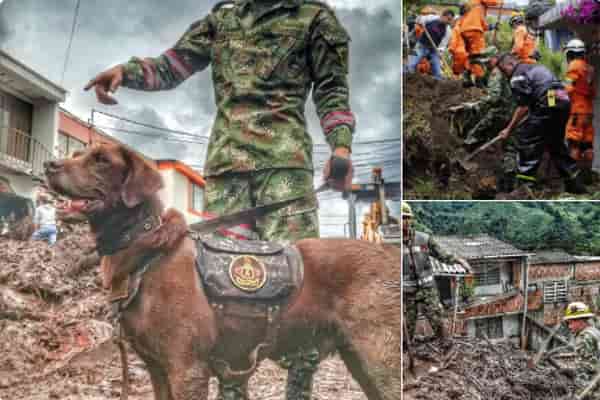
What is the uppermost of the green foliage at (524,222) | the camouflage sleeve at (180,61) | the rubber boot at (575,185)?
the camouflage sleeve at (180,61)

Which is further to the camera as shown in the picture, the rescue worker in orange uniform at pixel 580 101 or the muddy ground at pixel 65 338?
the rescue worker in orange uniform at pixel 580 101

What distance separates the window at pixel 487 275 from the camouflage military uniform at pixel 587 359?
0.91m

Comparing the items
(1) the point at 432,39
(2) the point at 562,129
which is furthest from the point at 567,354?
(1) the point at 432,39

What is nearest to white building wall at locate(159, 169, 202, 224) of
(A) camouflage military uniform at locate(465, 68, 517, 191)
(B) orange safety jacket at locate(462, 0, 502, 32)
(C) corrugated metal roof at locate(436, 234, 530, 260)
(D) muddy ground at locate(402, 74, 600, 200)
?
(D) muddy ground at locate(402, 74, 600, 200)

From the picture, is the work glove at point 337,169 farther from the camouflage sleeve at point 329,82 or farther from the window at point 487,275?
the window at point 487,275

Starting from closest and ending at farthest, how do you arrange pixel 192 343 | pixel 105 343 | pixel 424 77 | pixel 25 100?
1. pixel 192 343
2. pixel 105 343
3. pixel 25 100
4. pixel 424 77

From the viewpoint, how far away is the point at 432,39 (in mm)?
6516

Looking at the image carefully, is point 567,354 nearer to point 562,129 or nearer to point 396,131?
point 562,129

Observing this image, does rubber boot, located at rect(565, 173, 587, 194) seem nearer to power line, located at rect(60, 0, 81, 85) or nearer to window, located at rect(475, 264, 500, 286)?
window, located at rect(475, 264, 500, 286)

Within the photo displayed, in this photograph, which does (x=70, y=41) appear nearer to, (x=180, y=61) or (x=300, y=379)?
(x=180, y=61)

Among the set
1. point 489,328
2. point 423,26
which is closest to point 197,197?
point 423,26

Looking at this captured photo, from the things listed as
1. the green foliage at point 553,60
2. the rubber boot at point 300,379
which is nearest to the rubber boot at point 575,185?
the green foliage at point 553,60

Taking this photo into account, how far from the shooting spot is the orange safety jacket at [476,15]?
6570mm

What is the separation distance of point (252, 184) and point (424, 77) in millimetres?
2010
